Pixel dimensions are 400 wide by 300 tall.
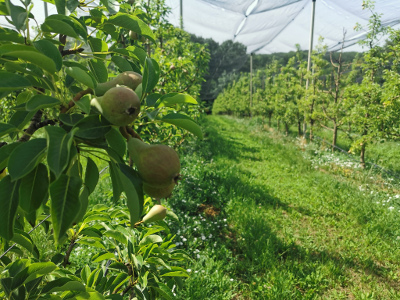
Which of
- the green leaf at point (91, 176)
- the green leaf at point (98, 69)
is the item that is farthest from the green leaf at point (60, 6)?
the green leaf at point (91, 176)

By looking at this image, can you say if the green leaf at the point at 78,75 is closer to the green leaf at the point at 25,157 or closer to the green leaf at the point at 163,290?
the green leaf at the point at 25,157

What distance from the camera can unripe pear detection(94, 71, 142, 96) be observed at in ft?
1.66

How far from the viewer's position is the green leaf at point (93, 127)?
0.42 metres

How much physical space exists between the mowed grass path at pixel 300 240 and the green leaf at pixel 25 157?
1929 millimetres

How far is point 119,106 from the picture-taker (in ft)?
1.35

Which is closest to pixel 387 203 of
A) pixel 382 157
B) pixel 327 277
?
pixel 327 277

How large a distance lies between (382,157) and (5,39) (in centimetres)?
774

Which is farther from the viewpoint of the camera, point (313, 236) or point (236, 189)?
point (236, 189)

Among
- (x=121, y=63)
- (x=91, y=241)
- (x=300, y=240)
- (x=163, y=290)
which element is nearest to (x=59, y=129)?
(x=121, y=63)

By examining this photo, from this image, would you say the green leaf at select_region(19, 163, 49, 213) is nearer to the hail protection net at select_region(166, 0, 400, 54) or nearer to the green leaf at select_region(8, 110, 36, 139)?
the green leaf at select_region(8, 110, 36, 139)

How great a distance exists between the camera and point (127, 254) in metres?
1.03

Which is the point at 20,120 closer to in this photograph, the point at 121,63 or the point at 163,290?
the point at 121,63

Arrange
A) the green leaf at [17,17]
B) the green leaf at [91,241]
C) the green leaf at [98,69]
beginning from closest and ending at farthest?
the green leaf at [17,17] → the green leaf at [98,69] → the green leaf at [91,241]

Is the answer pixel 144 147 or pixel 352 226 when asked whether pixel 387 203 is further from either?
pixel 144 147
